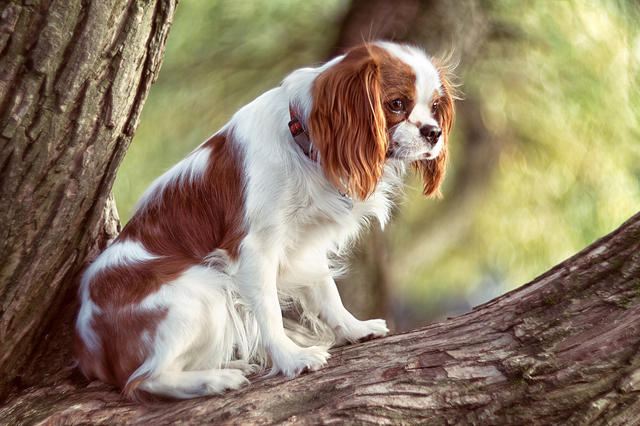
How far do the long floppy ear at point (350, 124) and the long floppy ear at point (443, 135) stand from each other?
45 cm

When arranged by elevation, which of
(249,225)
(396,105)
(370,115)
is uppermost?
(396,105)

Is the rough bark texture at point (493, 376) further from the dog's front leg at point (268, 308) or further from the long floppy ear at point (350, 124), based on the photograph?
the long floppy ear at point (350, 124)

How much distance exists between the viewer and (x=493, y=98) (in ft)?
14.2

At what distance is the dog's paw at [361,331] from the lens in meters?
2.69

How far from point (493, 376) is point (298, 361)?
78cm

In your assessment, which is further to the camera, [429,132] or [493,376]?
[429,132]

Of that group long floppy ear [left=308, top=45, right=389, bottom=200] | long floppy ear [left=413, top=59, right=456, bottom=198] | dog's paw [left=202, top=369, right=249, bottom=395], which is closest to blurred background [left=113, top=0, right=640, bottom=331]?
long floppy ear [left=413, top=59, right=456, bottom=198]

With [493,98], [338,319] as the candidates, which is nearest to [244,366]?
[338,319]

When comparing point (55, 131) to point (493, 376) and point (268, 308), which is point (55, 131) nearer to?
point (268, 308)

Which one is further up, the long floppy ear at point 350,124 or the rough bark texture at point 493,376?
the long floppy ear at point 350,124

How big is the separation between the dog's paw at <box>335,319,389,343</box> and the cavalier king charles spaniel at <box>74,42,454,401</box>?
16 millimetres

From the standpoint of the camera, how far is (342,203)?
254 centimetres

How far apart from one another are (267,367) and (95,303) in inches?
32.4

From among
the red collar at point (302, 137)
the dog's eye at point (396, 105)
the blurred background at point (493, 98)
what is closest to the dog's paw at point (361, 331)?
the red collar at point (302, 137)
